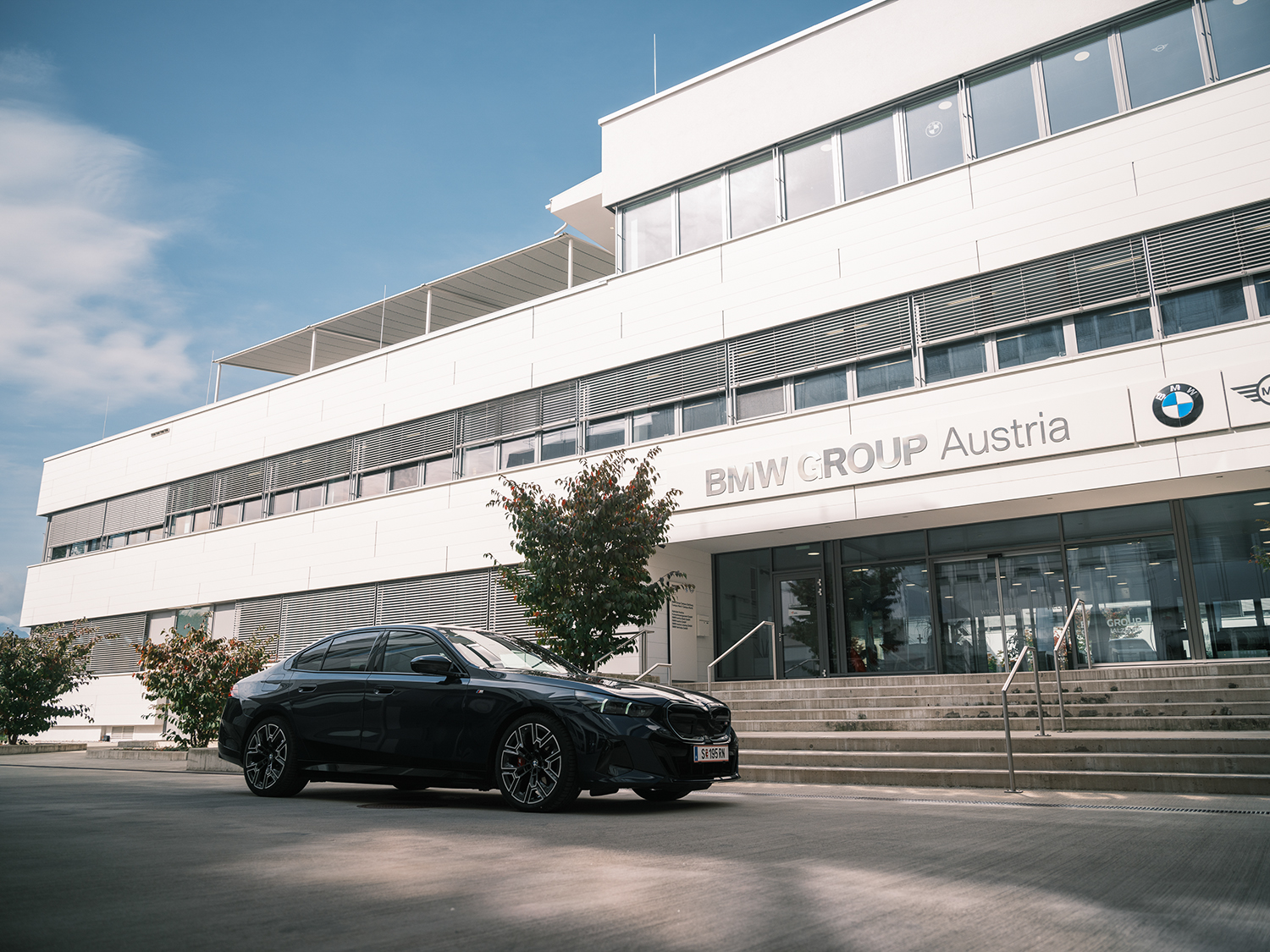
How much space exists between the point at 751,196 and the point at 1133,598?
10.5 meters

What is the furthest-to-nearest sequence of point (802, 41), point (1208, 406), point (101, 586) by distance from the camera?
point (101, 586) < point (802, 41) < point (1208, 406)

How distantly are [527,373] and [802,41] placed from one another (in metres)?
9.05

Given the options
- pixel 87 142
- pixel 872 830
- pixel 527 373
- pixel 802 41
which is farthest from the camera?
pixel 527 373

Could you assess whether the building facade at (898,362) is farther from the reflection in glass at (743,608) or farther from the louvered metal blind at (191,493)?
the louvered metal blind at (191,493)

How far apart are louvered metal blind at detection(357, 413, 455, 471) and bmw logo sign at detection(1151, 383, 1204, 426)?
1501cm

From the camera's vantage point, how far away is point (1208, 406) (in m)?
13.0

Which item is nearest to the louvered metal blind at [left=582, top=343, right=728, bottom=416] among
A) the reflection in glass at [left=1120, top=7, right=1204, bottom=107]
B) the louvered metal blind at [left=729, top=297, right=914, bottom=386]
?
the louvered metal blind at [left=729, top=297, right=914, bottom=386]

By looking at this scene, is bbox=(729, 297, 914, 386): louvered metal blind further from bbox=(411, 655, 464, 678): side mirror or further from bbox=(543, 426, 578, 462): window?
bbox=(411, 655, 464, 678): side mirror

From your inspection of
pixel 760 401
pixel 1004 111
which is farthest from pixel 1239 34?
pixel 760 401

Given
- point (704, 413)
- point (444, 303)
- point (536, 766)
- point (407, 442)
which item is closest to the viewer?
point (536, 766)

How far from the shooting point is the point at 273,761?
8000 mm

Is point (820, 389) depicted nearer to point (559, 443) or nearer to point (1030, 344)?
point (1030, 344)

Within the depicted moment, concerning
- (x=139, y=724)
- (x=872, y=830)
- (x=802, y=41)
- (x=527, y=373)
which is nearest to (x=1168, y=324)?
(x=802, y=41)

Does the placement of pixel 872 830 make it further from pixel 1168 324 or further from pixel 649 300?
pixel 649 300
